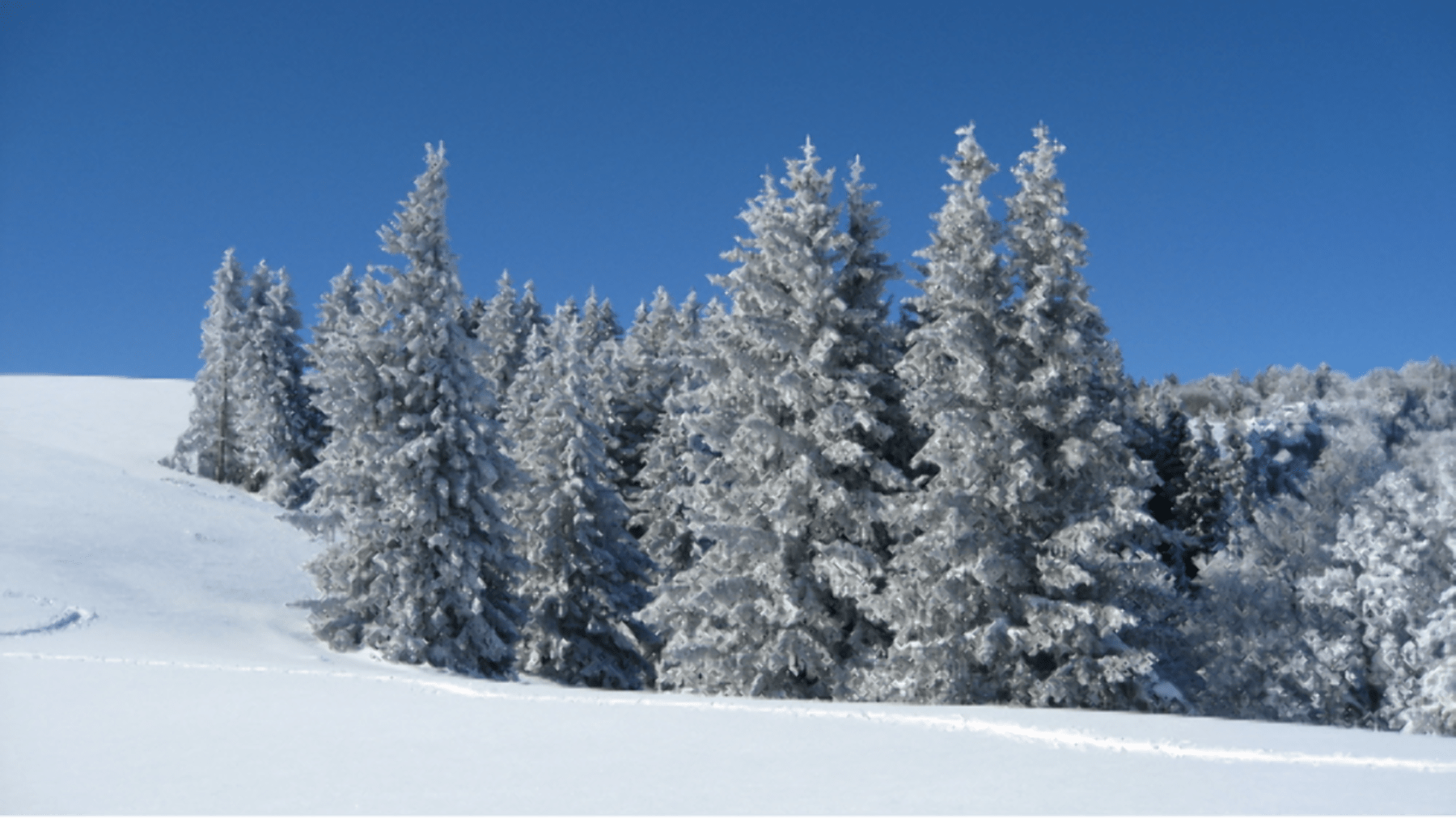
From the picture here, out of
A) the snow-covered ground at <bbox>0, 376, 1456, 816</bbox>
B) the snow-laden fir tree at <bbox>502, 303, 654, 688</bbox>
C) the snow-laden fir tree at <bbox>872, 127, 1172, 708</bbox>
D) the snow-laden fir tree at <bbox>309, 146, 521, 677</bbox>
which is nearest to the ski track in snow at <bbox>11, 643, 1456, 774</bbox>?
the snow-covered ground at <bbox>0, 376, 1456, 816</bbox>

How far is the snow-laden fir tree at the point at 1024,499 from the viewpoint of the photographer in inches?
706

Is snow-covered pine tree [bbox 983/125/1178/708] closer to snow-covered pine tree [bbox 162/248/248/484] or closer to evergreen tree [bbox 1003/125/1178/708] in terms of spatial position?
evergreen tree [bbox 1003/125/1178/708]

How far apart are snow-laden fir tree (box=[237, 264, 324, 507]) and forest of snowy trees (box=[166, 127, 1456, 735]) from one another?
55.2 feet

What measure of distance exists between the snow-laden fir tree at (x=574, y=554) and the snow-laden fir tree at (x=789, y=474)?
8.19m

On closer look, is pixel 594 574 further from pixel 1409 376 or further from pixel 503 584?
pixel 1409 376

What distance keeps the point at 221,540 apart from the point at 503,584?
19369mm

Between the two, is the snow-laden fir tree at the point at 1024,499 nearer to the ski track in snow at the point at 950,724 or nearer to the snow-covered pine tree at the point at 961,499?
the snow-covered pine tree at the point at 961,499

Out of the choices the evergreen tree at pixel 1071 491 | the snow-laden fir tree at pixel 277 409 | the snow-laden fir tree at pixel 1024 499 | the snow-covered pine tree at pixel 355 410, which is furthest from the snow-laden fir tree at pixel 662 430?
the snow-laden fir tree at pixel 277 409

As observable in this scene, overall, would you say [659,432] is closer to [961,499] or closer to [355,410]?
[355,410]

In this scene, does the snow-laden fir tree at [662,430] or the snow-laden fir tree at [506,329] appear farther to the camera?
the snow-laden fir tree at [506,329]

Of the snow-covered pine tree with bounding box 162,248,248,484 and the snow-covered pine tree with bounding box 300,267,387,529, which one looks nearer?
the snow-covered pine tree with bounding box 300,267,387,529

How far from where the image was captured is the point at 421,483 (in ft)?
82.6

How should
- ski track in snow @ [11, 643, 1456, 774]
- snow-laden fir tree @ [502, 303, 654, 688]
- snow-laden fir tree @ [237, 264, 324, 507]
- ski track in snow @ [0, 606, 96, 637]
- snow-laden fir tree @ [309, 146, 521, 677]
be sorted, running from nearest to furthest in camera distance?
ski track in snow @ [11, 643, 1456, 774], ski track in snow @ [0, 606, 96, 637], snow-laden fir tree @ [309, 146, 521, 677], snow-laden fir tree @ [502, 303, 654, 688], snow-laden fir tree @ [237, 264, 324, 507]

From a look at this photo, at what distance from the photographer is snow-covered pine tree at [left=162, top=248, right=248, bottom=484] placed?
54594 millimetres
